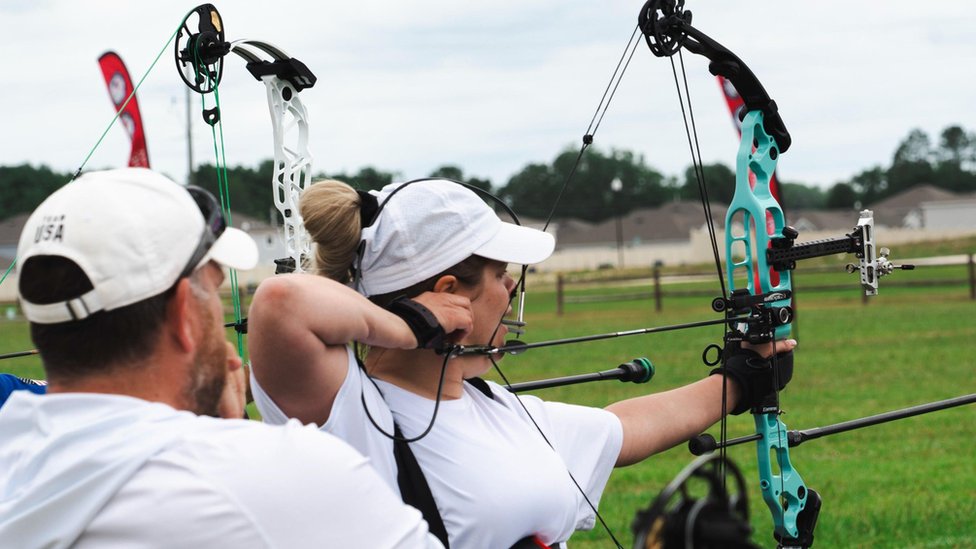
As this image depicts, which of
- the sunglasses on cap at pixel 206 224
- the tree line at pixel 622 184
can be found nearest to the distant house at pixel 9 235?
the tree line at pixel 622 184

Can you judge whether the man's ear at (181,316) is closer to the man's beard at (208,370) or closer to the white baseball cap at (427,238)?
the man's beard at (208,370)

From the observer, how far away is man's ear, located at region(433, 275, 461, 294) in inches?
100

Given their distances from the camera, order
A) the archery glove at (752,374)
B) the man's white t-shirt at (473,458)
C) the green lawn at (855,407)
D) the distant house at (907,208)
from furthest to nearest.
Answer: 1. the distant house at (907,208)
2. the green lawn at (855,407)
3. the archery glove at (752,374)
4. the man's white t-shirt at (473,458)

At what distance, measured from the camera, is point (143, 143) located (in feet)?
28.0

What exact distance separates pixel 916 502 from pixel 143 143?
5873 millimetres

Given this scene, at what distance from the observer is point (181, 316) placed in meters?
1.54

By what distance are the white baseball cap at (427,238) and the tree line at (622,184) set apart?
4499 centimetres

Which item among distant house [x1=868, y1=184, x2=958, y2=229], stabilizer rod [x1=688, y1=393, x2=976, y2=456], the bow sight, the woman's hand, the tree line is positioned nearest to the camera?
the woman's hand

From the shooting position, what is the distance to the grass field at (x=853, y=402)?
600 centimetres

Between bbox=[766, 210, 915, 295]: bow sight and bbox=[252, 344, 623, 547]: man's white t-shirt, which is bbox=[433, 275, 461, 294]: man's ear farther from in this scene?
bbox=[766, 210, 915, 295]: bow sight

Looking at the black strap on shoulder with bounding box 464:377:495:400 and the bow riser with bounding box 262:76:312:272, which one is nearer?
the black strap on shoulder with bounding box 464:377:495:400

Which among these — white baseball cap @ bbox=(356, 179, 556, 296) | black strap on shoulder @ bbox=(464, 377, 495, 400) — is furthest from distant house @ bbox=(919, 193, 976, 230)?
white baseball cap @ bbox=(356, 179, 556, 296)

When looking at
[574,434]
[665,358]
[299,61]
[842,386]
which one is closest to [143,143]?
[299,61]

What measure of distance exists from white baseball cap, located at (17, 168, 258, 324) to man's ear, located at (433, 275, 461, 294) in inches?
39.1
